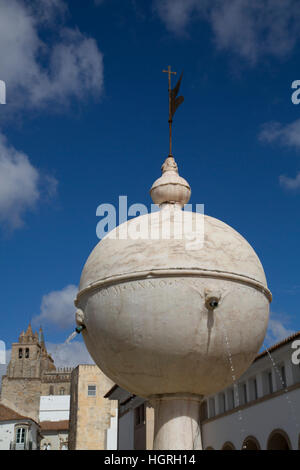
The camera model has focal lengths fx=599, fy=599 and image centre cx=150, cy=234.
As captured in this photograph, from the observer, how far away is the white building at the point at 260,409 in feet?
74.2

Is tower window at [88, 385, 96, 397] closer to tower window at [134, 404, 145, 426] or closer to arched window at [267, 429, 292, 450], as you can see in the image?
tower window at [134, 404, 145, 426]

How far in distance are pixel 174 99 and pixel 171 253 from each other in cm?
374

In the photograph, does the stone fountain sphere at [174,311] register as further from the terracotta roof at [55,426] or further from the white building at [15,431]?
the terracotta roof at [55,426]

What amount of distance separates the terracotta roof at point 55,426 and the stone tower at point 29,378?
382cm

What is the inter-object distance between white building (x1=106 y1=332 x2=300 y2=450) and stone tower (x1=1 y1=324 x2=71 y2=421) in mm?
55641

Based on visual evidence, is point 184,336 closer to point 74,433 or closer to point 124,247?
point 124,247

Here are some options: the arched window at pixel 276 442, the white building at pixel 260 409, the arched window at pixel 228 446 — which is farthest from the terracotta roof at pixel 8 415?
the arched window at pixel 276 442

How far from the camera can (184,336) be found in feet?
26.0

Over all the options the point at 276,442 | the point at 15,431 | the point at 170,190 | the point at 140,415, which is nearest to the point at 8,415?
the point at 15,431

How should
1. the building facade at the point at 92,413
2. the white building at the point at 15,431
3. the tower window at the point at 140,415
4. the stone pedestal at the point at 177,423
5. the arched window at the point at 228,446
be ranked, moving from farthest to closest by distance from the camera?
1. the white building at the point at 15,431
2. the building facade at the point at 92,413
3. the tower window at the point at 140,415
4. the arched window at the point at 228,446
5. the stone pedestal at the point at 177,423

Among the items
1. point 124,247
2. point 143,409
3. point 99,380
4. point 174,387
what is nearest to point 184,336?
point 174,387

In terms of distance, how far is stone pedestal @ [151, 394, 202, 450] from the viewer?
27.2ft

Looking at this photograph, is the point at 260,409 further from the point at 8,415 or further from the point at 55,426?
the point at 55,426

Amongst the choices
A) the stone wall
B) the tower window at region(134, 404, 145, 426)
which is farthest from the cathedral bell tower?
the tower window at region(134, 404, 145, 426)
